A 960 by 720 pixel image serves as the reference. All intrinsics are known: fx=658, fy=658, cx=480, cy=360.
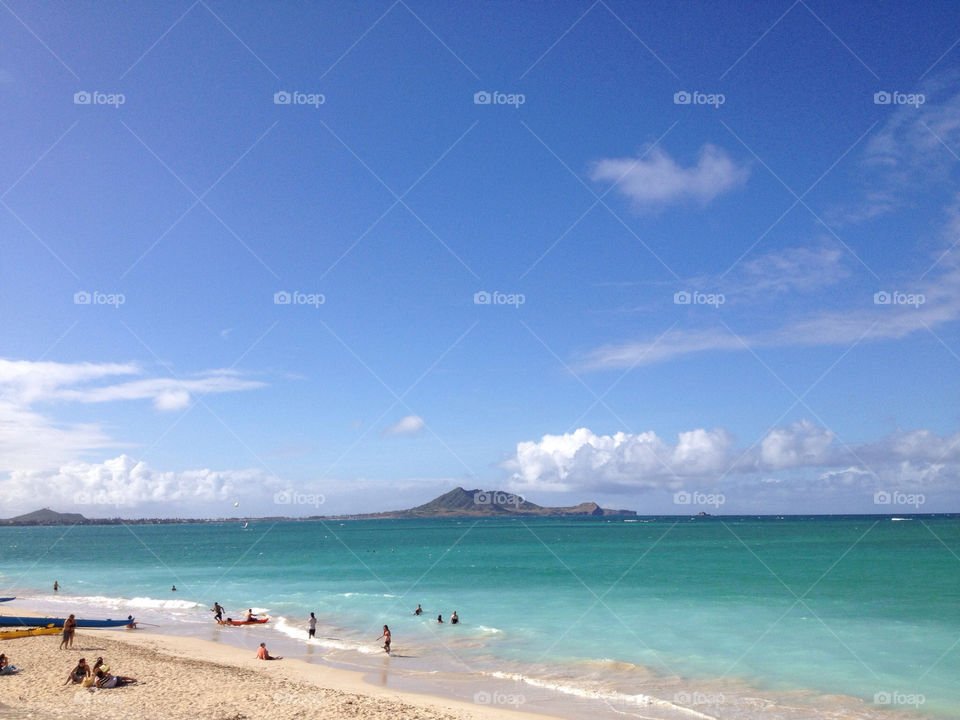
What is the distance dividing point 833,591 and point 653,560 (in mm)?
27478

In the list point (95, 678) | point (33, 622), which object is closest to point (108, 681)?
point (95, 678)

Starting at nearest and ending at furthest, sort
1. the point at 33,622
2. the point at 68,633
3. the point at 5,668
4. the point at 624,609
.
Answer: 1. the point at 5,668
2. the point at 68,633
3. the point at 33,622
4. the point at 624,609

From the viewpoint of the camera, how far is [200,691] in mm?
18281

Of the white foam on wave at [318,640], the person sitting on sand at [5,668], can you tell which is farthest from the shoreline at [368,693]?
the white foam on wave at [318,640]

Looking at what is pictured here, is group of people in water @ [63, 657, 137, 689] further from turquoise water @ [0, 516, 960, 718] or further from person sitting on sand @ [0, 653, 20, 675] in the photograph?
turquoise water @ [0, 516, 960, 718]

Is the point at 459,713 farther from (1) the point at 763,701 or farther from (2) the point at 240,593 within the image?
(2) the point at 240,593

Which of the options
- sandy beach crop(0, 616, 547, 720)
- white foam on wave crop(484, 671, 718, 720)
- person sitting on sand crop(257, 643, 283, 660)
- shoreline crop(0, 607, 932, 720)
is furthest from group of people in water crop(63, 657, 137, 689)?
white foam on wave crop(484, 671, 718, 720)

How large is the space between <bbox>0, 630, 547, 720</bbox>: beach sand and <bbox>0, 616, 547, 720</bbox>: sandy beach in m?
0.02

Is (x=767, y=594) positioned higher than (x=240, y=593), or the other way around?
(x=767, y=594)

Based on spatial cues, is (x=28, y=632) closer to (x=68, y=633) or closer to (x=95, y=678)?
(x=68, y=633)

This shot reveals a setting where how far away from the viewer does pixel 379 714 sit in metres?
15.9

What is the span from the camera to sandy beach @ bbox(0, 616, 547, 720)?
15.8 meters

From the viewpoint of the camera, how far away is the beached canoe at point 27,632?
25.5 meters

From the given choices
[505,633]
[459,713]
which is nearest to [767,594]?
[505,633]
